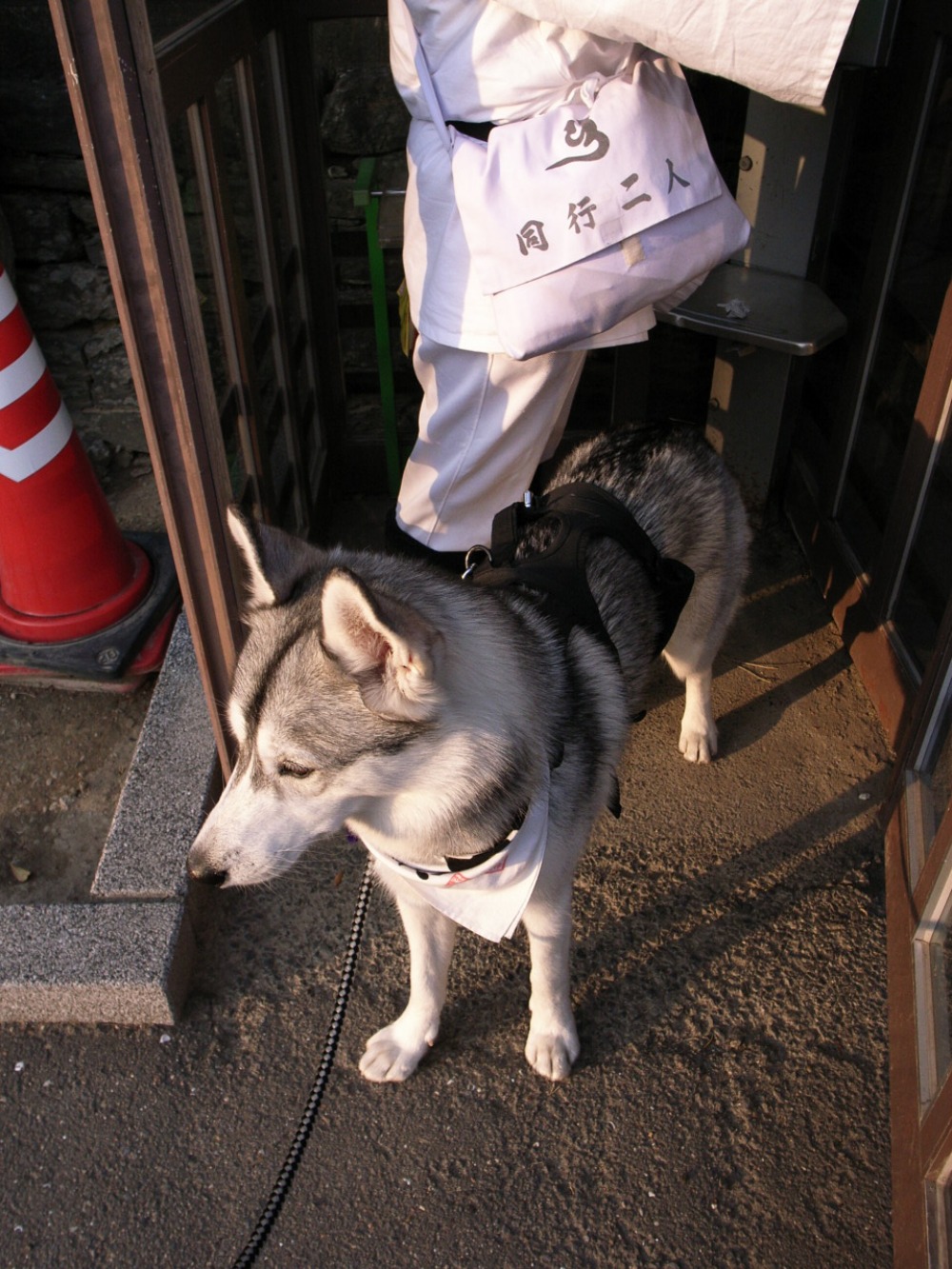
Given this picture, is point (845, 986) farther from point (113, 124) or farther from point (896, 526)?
point (113, 124)

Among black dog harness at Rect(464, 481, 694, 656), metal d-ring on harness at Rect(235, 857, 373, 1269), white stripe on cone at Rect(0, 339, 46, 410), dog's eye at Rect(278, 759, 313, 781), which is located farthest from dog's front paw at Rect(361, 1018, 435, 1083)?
white stripe on cone at Rect(0, 339, 46, 410)

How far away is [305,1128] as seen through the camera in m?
2.10

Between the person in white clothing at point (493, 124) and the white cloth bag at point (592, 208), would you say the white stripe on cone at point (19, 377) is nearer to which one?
the person in white clothing at point (493, 124)

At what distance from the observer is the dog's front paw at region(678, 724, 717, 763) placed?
3.44 m

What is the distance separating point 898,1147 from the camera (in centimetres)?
226

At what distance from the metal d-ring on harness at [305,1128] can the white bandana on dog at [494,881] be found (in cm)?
27

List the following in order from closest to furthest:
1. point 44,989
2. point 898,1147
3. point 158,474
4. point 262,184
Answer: point 898,1147
point 158,474
point 44,989
point 262,184

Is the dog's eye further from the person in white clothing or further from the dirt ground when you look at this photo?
the person in white clothing

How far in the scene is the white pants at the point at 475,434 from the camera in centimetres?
281

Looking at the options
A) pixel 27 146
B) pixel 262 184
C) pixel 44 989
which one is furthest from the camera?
pixel 27 146

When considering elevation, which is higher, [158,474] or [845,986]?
[158,474]

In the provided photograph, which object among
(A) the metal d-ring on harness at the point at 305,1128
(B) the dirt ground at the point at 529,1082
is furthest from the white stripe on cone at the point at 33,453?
(A) the metal d-ring on harness at the point at 305,1128

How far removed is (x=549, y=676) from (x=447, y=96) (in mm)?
1603

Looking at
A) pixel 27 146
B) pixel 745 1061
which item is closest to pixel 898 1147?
pixel 745 1061
